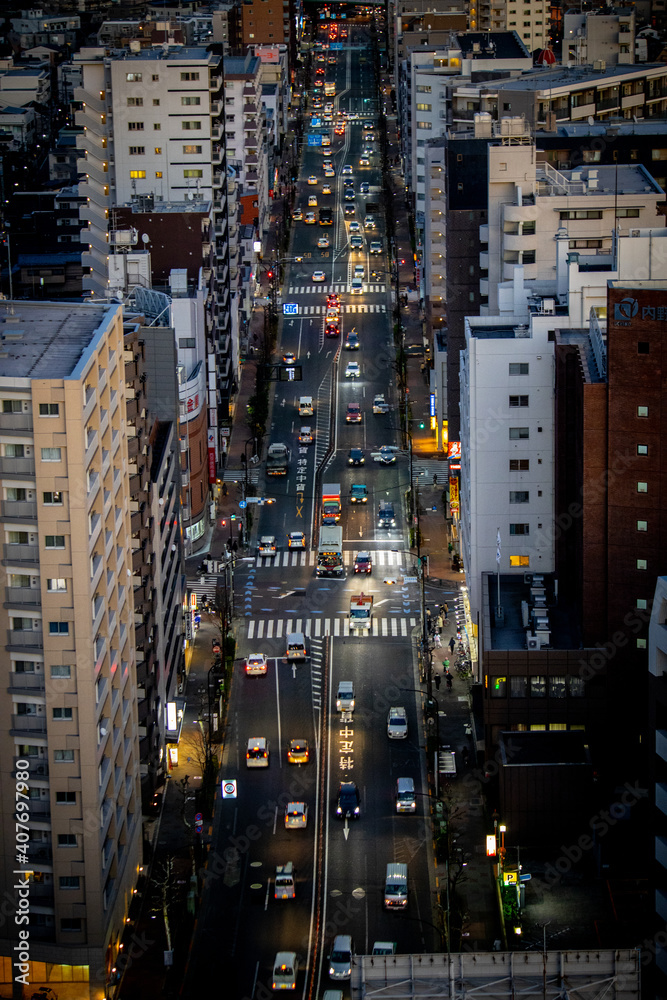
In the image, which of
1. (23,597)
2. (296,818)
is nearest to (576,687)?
(296,818)

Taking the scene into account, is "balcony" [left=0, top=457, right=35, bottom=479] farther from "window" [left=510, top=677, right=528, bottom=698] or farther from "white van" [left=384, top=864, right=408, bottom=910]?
"window" [left=510, top=677, right=528, bottom=698]

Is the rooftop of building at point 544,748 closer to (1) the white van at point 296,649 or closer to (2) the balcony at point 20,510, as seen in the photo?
(1) the white van at point 296,649

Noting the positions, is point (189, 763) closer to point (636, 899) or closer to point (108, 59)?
point (636, 899)

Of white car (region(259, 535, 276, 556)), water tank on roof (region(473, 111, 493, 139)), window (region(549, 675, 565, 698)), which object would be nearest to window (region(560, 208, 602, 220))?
water tank on roof (region(473, 111, 493, 139))

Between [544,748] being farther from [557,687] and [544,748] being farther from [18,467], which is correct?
[18,467]

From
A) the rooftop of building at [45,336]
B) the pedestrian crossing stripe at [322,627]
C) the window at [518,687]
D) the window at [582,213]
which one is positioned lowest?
the pedestrian crossing stripe at [322,627]

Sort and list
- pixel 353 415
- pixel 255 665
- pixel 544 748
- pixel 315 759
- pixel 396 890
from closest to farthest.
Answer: pixel 396 890
pixel 544 748
pixel 315 759
pixel 255 665
pixel 353 415

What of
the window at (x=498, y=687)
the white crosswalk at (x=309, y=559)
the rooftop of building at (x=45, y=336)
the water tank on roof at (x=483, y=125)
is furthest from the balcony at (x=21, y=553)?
the water tank on roof at (x=483, y=125)
